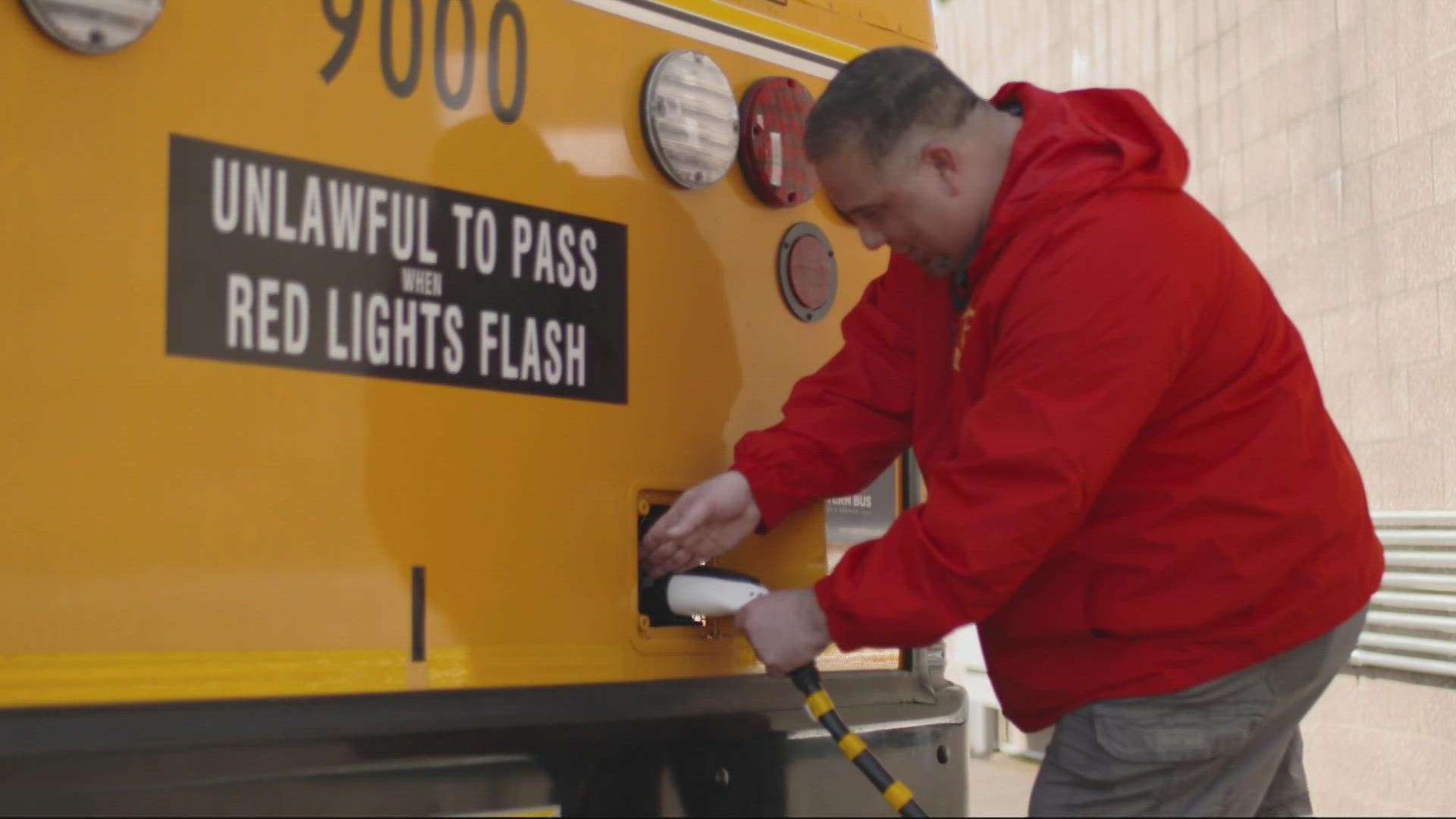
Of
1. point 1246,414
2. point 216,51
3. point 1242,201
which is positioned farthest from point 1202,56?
point 216,51

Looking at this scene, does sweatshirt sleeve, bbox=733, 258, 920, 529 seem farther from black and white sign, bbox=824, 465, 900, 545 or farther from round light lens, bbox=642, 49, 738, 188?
round light lens, bbox=642, 49, 738, 188

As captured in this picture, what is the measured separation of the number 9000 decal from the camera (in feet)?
6.64

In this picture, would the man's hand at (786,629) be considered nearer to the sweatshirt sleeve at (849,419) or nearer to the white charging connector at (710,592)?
the white charging connector at (710,592)

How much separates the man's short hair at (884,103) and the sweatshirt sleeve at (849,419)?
14.9 inches

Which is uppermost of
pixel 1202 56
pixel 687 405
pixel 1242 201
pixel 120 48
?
pixel 1202 56

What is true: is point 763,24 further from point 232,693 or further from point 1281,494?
point 232,693

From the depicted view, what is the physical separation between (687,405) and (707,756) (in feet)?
1.73

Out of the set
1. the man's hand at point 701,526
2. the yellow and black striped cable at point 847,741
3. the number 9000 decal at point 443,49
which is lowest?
the yellow and black striped cable at point 847,741

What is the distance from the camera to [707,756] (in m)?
2.43

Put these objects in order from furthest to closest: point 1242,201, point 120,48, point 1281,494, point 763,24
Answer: point 1242,201 < point 763,24 < point 1281,494 < point 120,48

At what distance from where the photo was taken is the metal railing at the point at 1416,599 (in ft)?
16.9

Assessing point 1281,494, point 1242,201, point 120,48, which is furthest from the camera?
point 1242,201

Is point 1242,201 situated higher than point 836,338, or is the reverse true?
point 1242,201

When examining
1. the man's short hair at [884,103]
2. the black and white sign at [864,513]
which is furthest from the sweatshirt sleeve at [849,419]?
the man's short hair at [884,103]
